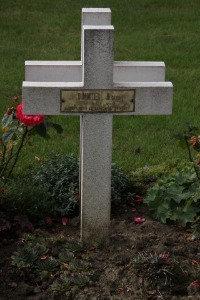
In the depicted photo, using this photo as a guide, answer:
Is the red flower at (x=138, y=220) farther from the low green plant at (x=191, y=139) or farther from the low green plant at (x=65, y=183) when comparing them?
the low green plant at (x=191, y=139)

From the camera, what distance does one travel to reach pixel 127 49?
32.2 ft

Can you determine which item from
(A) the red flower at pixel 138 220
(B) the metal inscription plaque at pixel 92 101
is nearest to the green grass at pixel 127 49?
(A) the red flower at pixel 138 220

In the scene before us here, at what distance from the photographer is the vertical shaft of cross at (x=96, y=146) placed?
4.39 m

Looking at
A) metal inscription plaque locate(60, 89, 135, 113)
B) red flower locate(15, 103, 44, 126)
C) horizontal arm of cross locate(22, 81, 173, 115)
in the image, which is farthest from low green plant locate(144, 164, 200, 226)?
red flower locate(15, 103, 44, 126)

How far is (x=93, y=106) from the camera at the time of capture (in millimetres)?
4504

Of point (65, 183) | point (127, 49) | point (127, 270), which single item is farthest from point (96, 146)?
point (127, 49)

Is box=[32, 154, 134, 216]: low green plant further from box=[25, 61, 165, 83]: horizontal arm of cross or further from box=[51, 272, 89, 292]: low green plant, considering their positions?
box=[51, 272, 89, 292]: low green plant

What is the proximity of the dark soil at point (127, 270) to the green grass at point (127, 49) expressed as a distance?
117 cm

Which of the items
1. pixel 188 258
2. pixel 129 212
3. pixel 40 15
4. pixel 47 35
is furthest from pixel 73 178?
pixel 40 15

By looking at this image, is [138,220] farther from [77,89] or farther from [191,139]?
[77,89]

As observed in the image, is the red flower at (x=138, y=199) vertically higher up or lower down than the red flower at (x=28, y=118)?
lower down

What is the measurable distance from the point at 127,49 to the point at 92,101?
541 centimetres

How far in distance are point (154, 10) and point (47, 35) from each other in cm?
216

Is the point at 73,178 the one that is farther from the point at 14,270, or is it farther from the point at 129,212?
the point at 14,270
